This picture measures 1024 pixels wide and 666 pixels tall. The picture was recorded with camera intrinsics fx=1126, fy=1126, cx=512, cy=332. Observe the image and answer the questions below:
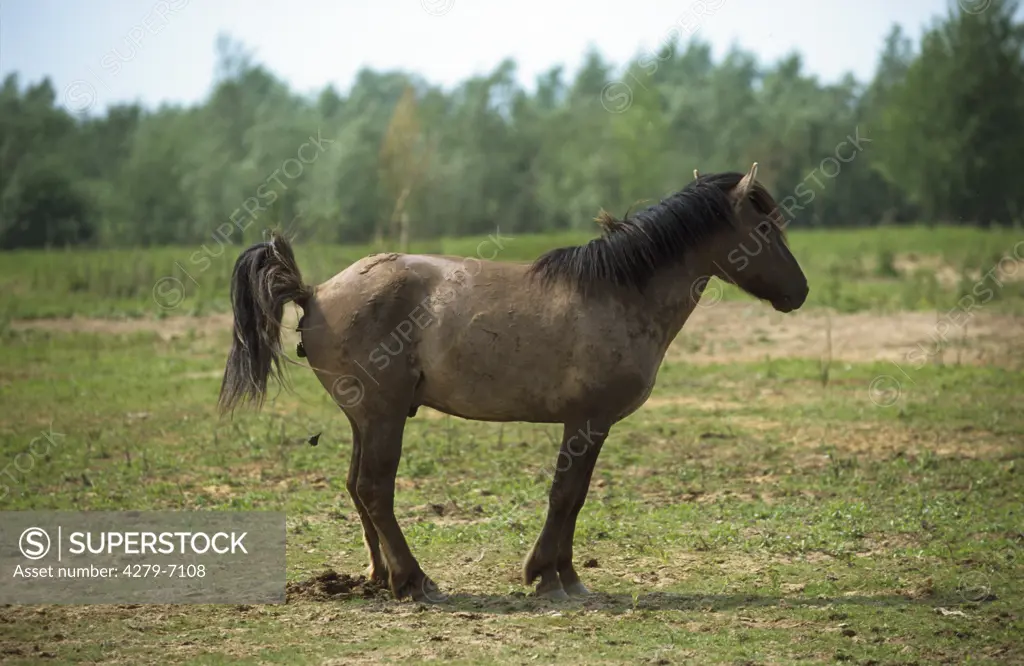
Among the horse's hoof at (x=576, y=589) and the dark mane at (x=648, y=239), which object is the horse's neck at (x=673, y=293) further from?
the horse's hoof at (x=576, y=589)

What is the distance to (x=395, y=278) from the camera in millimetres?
7270

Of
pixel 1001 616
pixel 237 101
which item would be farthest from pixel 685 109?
pixel 1001 616

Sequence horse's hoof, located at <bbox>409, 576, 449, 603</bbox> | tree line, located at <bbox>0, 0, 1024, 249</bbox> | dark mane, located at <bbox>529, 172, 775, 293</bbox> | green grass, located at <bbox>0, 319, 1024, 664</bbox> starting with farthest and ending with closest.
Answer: tree line, located at <bbox>0, 0, 1024, 249</bbox> → dark mane, located at <bbox>529, 172, 775, 293</bbox> → horse's hoof, located at <bbox>409, 576, 449, 603</bbox> → green grass, located at <bbox>0, 319, 1024, 664</bbox>

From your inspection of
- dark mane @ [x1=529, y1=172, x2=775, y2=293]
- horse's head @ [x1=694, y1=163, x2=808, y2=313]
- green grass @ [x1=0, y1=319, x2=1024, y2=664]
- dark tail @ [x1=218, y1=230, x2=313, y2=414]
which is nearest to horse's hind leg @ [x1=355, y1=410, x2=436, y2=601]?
green grass @ [x1=0, y1=319, x2=1024, y2=664]

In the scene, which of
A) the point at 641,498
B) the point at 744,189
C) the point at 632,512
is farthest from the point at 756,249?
the point at 641,498

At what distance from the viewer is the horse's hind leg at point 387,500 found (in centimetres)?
704

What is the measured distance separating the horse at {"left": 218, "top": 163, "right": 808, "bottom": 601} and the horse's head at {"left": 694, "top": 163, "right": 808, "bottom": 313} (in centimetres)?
1

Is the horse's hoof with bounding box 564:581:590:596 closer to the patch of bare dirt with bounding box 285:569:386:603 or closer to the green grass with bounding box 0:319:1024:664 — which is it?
the green grass with bounding box 0:319:1024:664

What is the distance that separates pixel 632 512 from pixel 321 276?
13.9 m

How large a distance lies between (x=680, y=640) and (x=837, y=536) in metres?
2.77

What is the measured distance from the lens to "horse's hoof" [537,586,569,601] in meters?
7.03

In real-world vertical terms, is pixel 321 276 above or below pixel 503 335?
above

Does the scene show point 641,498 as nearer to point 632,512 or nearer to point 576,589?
point 632,512

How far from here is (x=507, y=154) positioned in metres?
67.3
